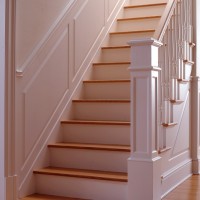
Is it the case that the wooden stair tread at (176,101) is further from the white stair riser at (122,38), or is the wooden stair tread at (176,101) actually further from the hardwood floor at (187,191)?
the white stair riser at (122,38)

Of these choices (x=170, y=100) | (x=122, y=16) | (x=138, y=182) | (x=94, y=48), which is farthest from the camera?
(x=122, y=16)

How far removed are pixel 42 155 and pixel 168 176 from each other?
1.19 metres

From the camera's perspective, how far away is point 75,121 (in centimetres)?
405

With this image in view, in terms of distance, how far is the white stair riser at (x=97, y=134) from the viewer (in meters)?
3.80

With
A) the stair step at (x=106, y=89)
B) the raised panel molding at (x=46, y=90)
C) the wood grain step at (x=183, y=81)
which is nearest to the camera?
the raised panel molding at (x=46, y=90)

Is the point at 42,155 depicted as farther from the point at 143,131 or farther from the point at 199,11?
the point at 199,11

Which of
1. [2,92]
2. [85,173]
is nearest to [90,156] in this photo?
[85,173]

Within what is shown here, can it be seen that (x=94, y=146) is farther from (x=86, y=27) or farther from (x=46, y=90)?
(x=86, y=27)

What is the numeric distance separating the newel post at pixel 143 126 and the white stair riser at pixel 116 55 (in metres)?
1.66

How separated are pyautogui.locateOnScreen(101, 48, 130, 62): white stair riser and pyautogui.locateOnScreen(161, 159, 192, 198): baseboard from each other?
1.39 meters

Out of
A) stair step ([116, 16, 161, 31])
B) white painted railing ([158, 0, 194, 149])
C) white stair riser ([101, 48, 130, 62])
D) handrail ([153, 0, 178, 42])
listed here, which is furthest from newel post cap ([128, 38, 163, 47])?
stair step ([116, 16, 161, 31])

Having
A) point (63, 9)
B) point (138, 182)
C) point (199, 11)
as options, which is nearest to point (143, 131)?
point (138, 182)

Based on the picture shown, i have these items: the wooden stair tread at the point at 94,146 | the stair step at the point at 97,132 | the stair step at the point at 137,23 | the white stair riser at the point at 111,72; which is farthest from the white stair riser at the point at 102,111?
the stair step at the point at 137,23

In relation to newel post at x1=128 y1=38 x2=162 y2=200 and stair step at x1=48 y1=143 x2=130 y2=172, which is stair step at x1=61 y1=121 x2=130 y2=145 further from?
newel post at x1=128 y1=38 x2=162 y2=200
